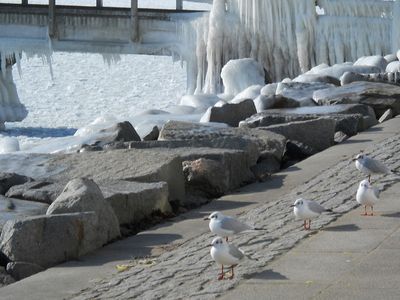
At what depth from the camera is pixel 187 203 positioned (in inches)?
498

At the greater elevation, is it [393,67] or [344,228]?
[344,228]

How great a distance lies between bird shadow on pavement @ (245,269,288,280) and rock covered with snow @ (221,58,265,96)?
64.7 ft

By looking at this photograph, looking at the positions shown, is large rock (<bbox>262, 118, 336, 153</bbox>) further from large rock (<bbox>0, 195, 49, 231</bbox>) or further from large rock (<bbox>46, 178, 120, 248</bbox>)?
large rock (<bbox>46, 178, 120, 248</bbox>)

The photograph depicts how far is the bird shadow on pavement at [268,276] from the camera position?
8.22 metres

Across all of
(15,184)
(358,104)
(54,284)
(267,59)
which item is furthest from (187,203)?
(267,59)

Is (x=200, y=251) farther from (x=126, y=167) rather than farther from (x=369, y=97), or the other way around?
(x=369, y=97)

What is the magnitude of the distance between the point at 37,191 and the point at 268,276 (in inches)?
167

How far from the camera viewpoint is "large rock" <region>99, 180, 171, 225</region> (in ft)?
37.1

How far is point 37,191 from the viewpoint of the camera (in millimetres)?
12039

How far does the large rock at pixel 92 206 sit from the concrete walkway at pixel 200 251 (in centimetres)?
16

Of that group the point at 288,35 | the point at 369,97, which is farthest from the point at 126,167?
the point at 288,35

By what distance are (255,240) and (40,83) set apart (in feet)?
158

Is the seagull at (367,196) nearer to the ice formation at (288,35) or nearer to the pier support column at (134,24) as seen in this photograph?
the ice formation at (288,35)

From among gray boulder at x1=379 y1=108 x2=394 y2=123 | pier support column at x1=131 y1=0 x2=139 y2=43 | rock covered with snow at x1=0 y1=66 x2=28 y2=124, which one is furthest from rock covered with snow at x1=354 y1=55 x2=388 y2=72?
rock covered with snow at x1=0 y1=66 x2=28 y2=124
